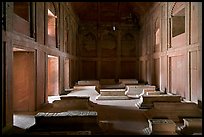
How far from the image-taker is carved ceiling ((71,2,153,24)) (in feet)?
75.9

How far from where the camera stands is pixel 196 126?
22.9 feet

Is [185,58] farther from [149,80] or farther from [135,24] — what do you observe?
[135,24]

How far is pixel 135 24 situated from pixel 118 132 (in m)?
19.1

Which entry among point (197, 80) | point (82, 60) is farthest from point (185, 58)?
point (82, 60)

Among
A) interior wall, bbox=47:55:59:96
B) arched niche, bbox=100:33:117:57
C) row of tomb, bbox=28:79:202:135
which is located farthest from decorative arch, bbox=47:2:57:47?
arched niche, bbox=100:33:117:57

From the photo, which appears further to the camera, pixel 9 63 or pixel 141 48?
pixel 141 48

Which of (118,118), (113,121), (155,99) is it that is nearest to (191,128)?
(113,121)

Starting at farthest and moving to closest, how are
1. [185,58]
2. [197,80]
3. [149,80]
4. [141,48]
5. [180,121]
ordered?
[141,48], [149,80], [185,58], [197,80], [180,121]

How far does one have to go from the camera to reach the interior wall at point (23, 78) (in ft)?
32.3

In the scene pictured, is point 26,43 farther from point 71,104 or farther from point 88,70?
point 88,70

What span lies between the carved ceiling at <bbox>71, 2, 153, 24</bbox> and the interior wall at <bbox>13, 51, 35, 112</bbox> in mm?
13228

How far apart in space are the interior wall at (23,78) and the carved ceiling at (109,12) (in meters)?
13.2

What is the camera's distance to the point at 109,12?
2445 centimetres

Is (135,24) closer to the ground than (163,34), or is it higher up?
higher up
